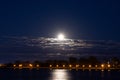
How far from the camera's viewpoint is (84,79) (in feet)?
480
